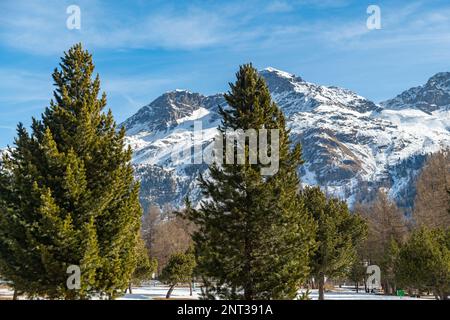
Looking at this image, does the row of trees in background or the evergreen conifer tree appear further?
the row of trees in background

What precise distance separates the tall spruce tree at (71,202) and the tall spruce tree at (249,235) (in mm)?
3440

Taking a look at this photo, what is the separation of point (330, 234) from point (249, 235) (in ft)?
52.8

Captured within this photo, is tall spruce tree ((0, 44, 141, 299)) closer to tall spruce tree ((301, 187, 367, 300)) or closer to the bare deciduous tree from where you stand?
tall spruce tree ((301, 187, 367, 300))

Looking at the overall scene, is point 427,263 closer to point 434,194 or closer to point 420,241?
point 420,241

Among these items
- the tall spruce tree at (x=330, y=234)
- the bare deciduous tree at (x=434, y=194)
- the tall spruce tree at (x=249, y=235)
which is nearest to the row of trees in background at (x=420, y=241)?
the bare deciduous tree at (x=434, y=194)

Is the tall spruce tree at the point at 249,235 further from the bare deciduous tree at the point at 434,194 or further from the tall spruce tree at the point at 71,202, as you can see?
the bare deciduous tree at the point at 434,194

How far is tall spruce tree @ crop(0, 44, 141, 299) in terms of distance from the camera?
48.7ft

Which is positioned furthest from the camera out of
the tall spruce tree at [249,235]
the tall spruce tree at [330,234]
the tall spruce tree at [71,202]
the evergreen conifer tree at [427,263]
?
the tall spruce tree at [330,234]

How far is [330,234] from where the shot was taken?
31.3 metres

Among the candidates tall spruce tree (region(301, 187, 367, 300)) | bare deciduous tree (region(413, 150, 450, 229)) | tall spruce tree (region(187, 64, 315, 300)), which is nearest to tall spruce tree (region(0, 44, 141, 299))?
tall spruce tree (region(187, 64, 315, 300))


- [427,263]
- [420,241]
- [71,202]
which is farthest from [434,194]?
[71,202]

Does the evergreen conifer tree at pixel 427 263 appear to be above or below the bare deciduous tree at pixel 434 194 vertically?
below

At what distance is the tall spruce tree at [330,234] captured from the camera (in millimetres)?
31406

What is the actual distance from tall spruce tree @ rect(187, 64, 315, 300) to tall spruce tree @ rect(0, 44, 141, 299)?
135 inches
